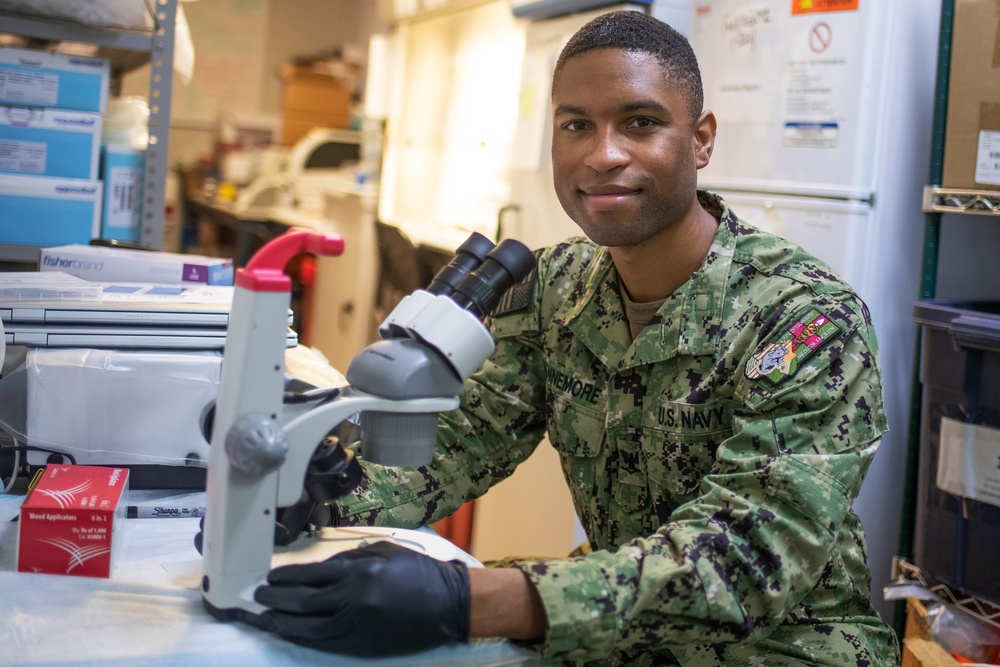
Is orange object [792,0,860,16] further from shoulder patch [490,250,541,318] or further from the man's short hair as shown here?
shoulder patch [490,250,541,318]

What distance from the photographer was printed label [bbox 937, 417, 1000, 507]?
157cm

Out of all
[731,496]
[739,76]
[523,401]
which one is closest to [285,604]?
[731,496]

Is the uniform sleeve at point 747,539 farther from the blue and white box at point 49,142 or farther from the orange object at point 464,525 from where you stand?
the orange object at point 464,525

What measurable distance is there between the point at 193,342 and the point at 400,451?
447 mm

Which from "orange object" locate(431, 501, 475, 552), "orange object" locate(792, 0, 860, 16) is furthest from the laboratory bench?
"orange object" locate(431, 501, 475, 552)

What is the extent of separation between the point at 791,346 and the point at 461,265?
1.40 feet

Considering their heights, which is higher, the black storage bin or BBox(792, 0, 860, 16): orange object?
BBox(792, 0, 860, 16): orange object

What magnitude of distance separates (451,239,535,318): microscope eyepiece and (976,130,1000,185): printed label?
1092 millimetres

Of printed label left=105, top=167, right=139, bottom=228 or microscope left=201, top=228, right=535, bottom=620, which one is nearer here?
microscope left=201, top=228, right=535, bottom=620

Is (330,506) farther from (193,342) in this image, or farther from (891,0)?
(891,0)

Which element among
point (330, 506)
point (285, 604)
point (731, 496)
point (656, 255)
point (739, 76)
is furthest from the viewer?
point (739, 76)

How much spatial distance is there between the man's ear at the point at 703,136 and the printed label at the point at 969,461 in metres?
0.67

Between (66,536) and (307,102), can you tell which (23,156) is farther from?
(307,102)

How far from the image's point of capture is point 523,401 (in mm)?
1418
